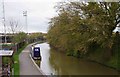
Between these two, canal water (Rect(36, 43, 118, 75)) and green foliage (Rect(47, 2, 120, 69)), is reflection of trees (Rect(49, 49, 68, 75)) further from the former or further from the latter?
green foliage (Rect(47, 2, 120, 69))

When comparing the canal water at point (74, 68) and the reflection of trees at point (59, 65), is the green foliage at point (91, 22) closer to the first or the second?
the canal water at point (74, 68)

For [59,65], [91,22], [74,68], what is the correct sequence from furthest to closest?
[59,65]
[74,68]
[91,22]

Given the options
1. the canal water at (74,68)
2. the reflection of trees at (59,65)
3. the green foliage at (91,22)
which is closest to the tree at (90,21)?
the green foliage at (91,22)

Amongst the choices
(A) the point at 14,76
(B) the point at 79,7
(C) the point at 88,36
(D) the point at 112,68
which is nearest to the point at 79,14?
(B) the point at 79,7

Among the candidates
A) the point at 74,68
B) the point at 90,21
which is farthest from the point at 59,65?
the point at 90,21

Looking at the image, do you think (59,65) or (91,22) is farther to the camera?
(59,65)

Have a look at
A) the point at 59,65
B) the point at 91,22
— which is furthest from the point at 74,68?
the point at 91,22

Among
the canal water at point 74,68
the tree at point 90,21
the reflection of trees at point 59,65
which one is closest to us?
the canal water at point 74,68

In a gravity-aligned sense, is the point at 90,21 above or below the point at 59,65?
above

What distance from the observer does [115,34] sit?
30.5 m

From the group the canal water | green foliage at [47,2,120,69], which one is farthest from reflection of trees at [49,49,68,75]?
green foliage at [47,2,120,69]

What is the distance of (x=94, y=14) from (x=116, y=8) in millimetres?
2413

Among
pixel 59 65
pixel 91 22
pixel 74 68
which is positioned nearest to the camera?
pixel 91 22

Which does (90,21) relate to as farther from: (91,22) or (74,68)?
(74,68)
